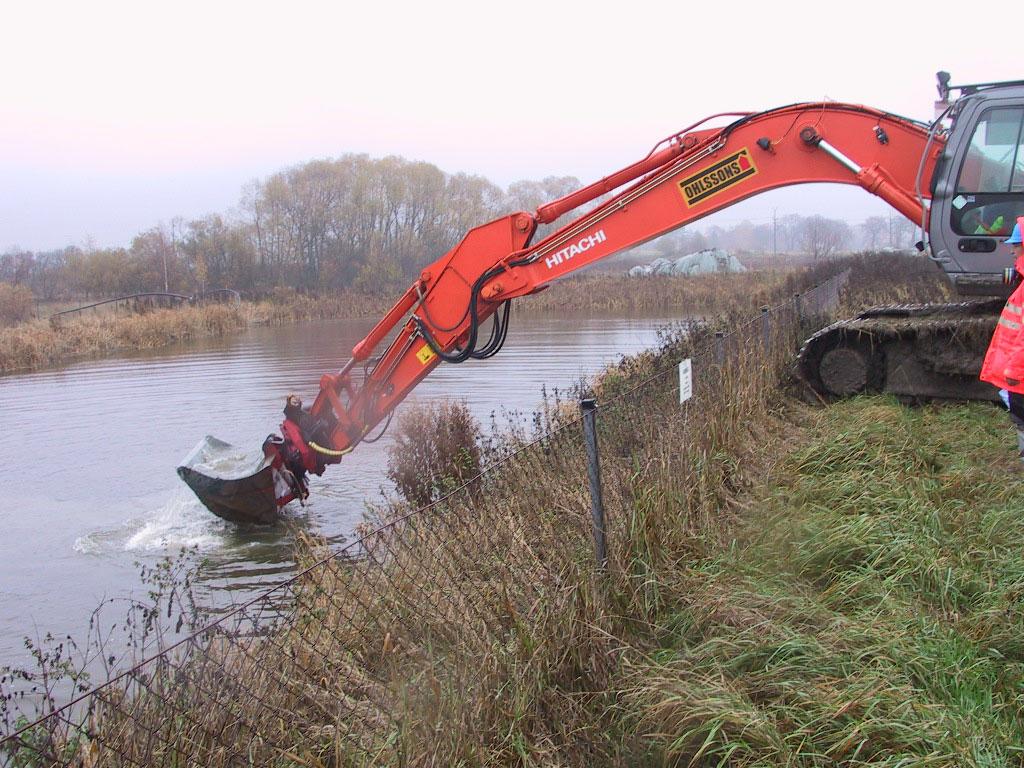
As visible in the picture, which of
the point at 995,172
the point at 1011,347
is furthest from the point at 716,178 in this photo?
the point at 1011,347

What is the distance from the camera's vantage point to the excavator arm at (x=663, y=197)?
315 inches

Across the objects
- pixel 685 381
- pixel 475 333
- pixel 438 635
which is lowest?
pixel 438 635

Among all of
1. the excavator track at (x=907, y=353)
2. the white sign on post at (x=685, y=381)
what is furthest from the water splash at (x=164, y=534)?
the excavator track at (x=907, y=353)

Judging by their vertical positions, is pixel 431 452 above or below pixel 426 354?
below

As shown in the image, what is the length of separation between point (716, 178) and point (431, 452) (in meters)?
4.35

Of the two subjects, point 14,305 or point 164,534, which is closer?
point 164,534

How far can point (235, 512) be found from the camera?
9.79 m

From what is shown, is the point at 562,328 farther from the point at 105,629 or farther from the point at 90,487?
the point at 105,629

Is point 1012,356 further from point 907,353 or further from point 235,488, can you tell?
point 235,488

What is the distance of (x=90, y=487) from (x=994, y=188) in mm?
11042

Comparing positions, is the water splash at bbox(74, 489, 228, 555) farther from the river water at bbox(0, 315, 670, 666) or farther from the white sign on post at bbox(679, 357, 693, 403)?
the white sign on post at bbox(679, 357, 693, 403)

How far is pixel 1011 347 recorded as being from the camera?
19.8 feet

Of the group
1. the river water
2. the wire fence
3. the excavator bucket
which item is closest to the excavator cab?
the wire fence

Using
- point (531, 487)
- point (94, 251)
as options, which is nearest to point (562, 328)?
point (531, 487)
